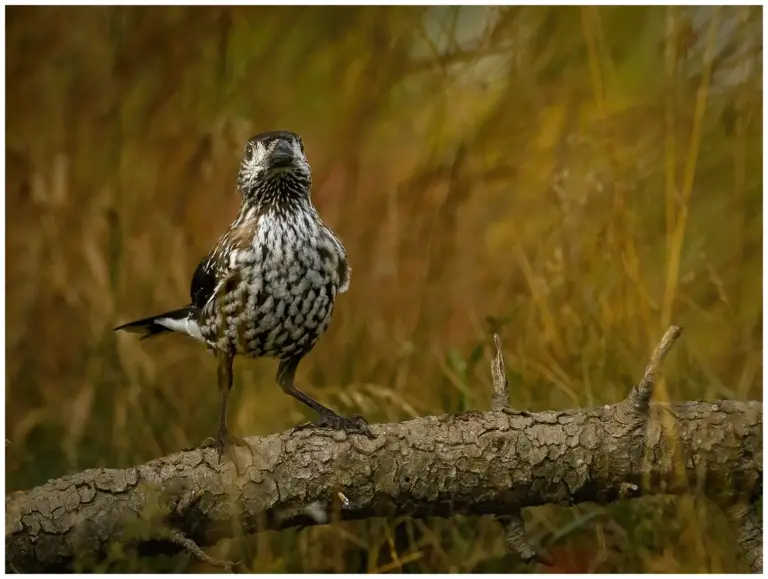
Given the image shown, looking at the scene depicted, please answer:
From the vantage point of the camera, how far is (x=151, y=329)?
2330mm

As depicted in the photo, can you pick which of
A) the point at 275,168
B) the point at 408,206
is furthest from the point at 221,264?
the point at 408,206

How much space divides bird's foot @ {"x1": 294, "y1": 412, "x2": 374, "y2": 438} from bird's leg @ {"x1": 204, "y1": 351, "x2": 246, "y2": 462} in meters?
0.14

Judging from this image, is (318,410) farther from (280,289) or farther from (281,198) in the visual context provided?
(281,198)

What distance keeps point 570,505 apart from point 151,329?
1.03 m

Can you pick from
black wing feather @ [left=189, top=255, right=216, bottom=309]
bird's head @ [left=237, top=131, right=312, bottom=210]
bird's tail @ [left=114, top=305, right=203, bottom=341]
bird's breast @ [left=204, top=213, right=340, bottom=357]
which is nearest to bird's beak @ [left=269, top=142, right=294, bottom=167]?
bird's head @ [left=237, top=131, right=312, bottom=210]

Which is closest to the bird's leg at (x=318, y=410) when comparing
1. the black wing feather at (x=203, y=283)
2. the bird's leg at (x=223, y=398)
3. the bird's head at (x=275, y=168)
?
the bird's leg at (x=223, y=398)

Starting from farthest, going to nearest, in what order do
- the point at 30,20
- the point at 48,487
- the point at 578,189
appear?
the point at 578,189 → the point at 30,20 → the point at 48,487

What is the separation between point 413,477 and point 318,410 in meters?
0.34

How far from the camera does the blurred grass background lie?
2.24 metres

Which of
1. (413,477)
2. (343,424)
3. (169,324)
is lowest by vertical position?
(413,477)

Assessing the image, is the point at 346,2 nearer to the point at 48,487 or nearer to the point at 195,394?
the point at 195,394

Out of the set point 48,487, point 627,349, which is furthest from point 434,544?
point 48,487

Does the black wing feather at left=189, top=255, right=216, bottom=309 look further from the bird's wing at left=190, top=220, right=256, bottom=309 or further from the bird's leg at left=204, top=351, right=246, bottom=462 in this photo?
the bird's leg at left=204, top=351, right=246, bottom=462

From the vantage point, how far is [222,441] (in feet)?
6.77
